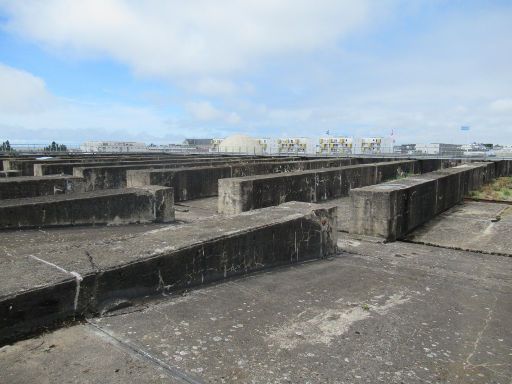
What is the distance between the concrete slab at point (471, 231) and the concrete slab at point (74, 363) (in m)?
6.55

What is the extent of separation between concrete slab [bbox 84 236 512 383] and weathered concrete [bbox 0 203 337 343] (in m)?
0.22

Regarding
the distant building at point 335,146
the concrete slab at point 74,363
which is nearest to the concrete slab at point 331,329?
the concrete slab at point 74,363

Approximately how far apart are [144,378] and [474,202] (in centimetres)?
1292

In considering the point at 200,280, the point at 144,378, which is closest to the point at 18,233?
the point at 200,280

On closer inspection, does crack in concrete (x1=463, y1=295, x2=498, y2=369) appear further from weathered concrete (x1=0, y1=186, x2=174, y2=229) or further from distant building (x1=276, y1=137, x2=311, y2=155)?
distant building (x1=276, y1=137, x2=311, y2=155)

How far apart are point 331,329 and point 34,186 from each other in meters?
8.49

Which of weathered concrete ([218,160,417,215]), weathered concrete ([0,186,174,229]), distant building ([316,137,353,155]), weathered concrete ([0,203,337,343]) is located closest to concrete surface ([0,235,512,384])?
weathered concrete ([0,203,337,343])

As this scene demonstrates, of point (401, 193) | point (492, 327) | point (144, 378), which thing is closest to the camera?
point (144, 378)

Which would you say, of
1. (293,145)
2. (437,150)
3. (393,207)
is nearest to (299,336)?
(393,207)

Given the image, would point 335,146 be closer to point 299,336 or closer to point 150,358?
point 299,336

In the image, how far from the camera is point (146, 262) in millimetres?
4016

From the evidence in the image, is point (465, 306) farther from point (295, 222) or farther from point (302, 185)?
point (302, 185)

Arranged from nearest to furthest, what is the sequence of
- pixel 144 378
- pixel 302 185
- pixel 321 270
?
pixel 144 378 < pixel 321 270 < pixel 302 185

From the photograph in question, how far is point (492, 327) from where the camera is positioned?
13.1 ft
